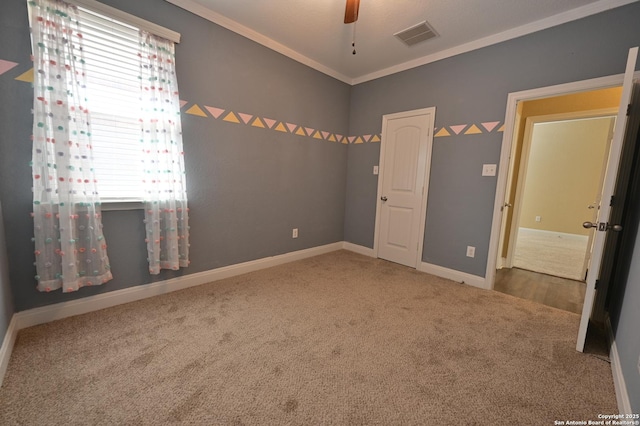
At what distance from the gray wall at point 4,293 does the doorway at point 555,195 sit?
408 cm

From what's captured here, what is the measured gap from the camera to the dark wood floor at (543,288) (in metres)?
2.57

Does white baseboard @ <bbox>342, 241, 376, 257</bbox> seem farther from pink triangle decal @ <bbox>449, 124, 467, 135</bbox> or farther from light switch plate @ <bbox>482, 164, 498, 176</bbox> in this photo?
pink triangle decal @ <bbox>449, 124, 467, 135</bbox>

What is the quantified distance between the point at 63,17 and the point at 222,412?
8.87 ft

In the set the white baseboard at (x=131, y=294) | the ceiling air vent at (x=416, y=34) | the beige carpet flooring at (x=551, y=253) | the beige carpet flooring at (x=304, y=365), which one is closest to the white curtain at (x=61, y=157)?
the white baseboard at (x=131, y=294)

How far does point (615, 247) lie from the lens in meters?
2.07

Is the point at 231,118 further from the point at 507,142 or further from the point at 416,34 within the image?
the point at 507,142

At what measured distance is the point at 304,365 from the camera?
154 centimetres

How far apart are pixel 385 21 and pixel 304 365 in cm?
298

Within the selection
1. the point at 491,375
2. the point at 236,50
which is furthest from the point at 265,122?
the point at 491,375

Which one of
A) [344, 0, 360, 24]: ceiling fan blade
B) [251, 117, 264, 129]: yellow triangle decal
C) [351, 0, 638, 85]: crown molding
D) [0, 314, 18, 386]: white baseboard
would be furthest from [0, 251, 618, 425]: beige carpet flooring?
[351, 0, 638, 85]: crown molding

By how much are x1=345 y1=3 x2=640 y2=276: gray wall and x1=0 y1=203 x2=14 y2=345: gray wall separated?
360 cm

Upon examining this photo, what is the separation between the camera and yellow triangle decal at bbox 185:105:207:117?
7.92ft

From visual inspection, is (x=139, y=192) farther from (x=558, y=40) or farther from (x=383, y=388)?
(x=558, y=40)

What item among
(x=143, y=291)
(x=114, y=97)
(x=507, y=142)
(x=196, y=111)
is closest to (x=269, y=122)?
(x=196, y=111)
